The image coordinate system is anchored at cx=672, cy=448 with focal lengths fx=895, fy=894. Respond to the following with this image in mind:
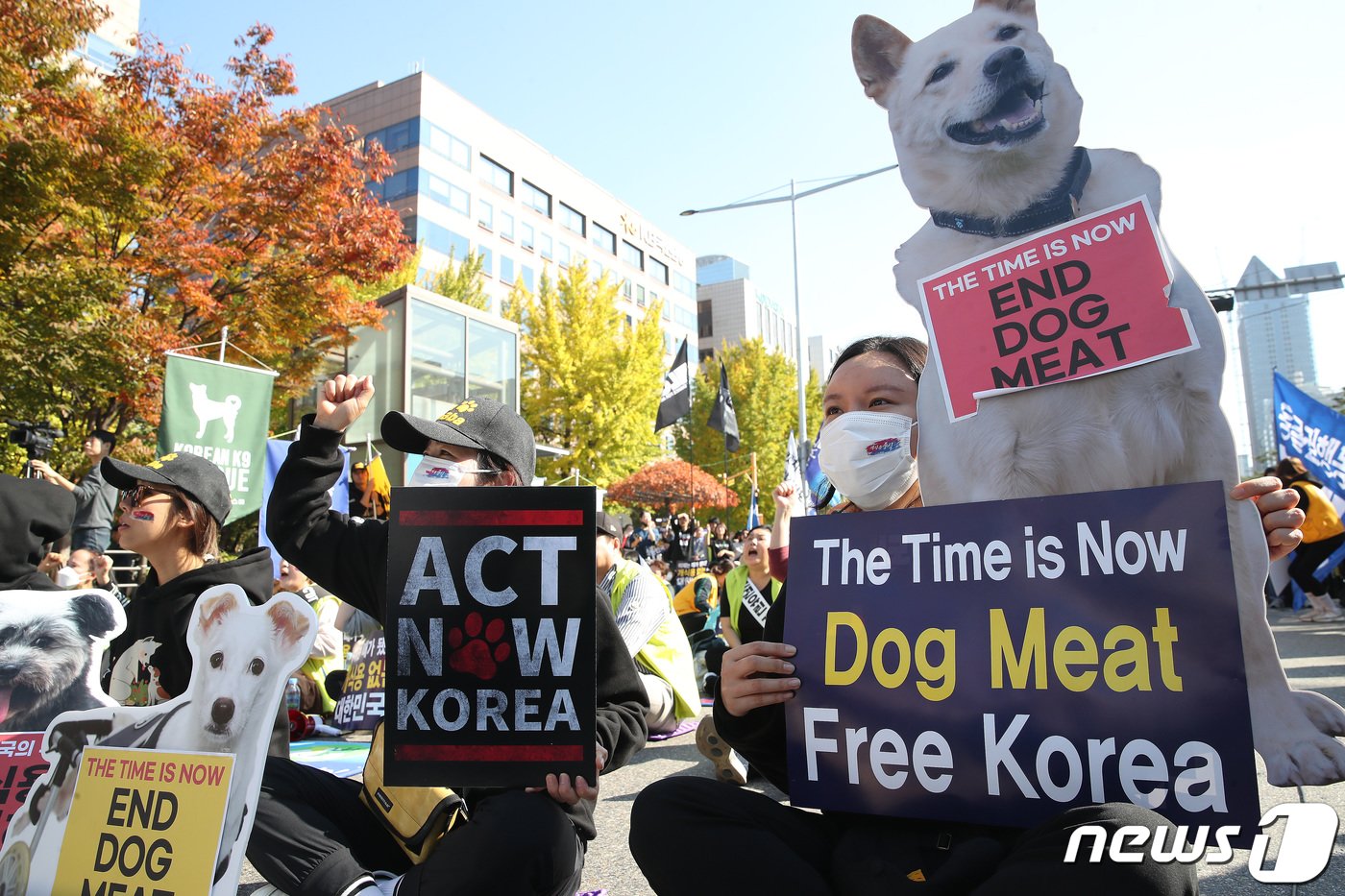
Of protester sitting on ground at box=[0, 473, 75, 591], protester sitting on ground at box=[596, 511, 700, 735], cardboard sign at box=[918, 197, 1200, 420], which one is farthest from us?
protester sitting on ground at box=[596, 511, 700, 735]

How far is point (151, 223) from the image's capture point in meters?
10.5

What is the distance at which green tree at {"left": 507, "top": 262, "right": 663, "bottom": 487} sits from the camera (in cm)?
2788

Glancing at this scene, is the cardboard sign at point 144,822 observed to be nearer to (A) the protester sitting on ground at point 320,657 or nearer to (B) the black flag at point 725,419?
(A) the protester sitting on ground at point 320,657

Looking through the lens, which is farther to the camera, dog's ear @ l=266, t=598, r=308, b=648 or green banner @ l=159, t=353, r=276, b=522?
green banner @ l=159, t=353, r=276, b=522

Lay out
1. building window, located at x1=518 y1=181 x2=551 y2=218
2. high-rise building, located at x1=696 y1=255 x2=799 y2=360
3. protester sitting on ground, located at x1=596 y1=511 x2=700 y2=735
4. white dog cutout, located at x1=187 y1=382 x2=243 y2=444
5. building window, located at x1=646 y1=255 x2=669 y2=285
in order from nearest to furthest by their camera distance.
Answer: protester sitting on ground, located at x1=596 y1=511 x2=700 y2=735 → white dog cutout, located at x1=187 y1=382 x2=243 y2=444 → building window, located at x1=518 y1=181 x2=551 y2=218 → building window, located at x1=646 y1=255 x2=669 y2=285 → high-rise building, located at x1=696 y1=255 x2=799 y2=360

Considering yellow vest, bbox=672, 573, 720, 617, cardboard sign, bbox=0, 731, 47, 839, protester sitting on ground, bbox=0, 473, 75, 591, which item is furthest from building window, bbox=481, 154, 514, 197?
cardboard sign, bbox=0, 731, 47, 839

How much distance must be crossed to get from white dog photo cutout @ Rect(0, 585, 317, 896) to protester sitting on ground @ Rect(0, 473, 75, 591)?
141cm

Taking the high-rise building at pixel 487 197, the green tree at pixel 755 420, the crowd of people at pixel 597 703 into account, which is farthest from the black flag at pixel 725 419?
the green tree at pixel 755 420

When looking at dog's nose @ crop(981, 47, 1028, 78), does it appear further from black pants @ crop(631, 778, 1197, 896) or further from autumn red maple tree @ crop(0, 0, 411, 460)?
autumn red maple tree @ crop(0, 0, 411, 460)

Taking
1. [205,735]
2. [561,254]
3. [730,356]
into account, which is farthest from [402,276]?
[205,735]

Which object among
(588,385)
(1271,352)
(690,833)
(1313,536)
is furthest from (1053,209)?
(1271,352)

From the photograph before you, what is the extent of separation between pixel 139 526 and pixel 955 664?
2784 millimetres

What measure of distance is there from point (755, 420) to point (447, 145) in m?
17.2

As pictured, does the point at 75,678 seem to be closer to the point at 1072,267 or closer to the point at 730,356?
the point at 1072,267
